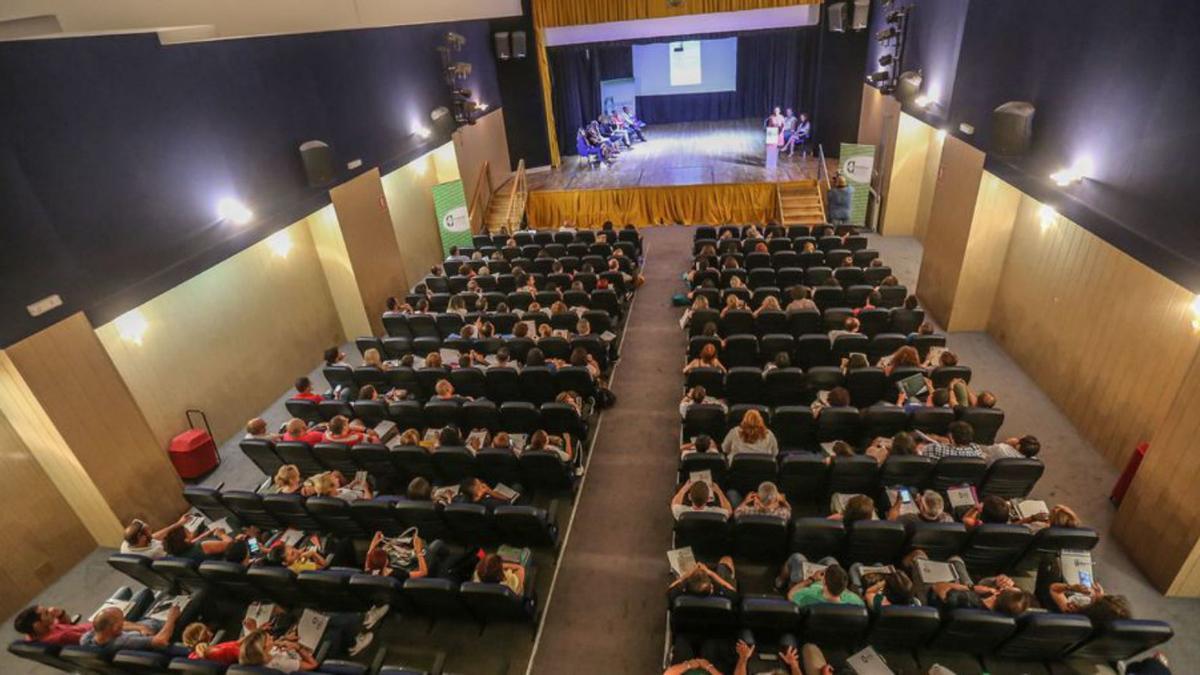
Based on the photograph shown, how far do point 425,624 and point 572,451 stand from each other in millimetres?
2104

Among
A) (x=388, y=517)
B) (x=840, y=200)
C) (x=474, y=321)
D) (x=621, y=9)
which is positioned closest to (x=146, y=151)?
(x=474, y=321)

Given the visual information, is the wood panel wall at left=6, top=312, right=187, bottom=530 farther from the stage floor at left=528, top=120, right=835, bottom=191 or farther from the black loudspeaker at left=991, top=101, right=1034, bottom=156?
the stage floor at left=528, top=120, right=835, bottom=191

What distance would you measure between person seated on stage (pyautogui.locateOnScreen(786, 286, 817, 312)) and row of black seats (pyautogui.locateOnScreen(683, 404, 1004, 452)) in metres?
2.11

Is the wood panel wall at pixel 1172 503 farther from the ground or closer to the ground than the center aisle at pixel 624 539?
farther from the ground

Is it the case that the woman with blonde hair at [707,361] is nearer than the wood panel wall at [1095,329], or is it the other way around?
the wood panel wall at [1095,329]

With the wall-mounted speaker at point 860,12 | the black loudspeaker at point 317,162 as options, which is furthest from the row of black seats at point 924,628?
the wall-mounted speaker at point 860,12

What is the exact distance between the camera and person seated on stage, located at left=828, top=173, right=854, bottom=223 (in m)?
12.8

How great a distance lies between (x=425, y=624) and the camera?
504cm

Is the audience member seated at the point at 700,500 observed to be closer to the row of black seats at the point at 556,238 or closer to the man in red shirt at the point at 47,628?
the man in red shirt at the point at 47,628

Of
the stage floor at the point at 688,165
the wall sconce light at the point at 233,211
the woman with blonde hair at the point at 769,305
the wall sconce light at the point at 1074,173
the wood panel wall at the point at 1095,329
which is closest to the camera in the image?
the wood panel wall at the point at 1095,329

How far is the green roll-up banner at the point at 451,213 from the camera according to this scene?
1233 cm

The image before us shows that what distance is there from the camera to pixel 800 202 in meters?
13.8

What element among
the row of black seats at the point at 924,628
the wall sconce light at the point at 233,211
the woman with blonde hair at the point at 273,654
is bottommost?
the row of black seats at the point at 924,628

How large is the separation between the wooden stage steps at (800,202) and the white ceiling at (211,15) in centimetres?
862
